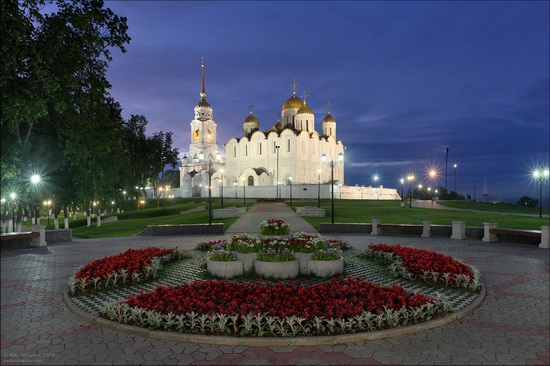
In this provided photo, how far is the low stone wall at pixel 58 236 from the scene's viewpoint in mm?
18170

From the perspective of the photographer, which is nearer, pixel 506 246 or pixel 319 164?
pixel 506 246

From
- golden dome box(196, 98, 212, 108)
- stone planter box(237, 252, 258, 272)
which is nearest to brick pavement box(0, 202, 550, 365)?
stone planter box(237, 252, 258, 272)

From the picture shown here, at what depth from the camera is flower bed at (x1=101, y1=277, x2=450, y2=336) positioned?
20.1 ft

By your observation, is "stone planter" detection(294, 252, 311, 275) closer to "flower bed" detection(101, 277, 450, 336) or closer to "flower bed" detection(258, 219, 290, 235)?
"flower bed" detection(101, 277, 450, 336)

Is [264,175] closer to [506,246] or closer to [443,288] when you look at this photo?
[506,246]

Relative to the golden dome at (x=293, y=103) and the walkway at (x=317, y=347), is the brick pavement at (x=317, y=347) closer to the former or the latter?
the walkway at (x=317, y=347)

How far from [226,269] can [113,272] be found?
300 cm

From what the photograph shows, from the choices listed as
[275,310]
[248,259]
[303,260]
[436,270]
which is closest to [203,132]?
[248,259]

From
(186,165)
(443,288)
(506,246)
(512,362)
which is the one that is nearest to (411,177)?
(506,246)

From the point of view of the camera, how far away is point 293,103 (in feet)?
269

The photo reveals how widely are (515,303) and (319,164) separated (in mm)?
69939

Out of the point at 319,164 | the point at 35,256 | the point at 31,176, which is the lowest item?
the point at 35,256

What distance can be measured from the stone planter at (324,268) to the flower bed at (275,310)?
104 inches

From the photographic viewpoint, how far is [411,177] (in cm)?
4616
